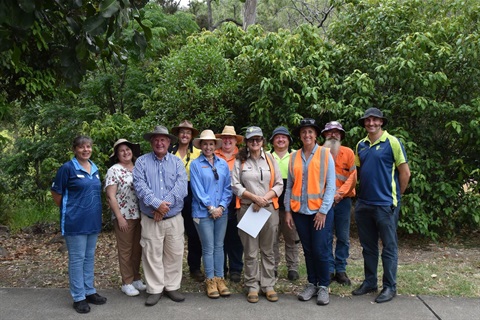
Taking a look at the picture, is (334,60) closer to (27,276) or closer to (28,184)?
(27,276)

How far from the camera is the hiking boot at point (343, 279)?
17.3 ft

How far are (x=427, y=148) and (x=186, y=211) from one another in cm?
462

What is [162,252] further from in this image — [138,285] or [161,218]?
[138,285]

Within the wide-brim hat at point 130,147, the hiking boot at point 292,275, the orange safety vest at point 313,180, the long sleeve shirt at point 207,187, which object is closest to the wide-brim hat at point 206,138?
the long sleeve shirt at point 207,187

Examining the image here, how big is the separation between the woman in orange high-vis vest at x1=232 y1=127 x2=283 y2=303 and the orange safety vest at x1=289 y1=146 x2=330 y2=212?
0.64ft

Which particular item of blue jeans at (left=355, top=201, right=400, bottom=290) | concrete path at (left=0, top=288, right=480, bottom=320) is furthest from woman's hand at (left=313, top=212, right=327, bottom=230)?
concrete path at (left=0, top=288, right=480, bottom=320)

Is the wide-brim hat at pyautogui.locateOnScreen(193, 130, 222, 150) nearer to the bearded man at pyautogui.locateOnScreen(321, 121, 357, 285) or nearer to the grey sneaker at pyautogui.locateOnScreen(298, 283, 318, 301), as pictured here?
the bearded man at pyautogui.locateOnScreen(321, 121, 357, 285)

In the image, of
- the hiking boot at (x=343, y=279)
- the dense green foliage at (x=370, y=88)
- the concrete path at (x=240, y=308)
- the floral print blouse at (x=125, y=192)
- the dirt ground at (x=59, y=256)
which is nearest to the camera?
the concrete path at (x=240, y=308)

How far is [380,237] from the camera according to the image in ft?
15.9

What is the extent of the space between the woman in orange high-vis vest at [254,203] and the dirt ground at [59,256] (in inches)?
36.3

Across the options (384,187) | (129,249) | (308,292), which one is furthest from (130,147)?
(384,187)

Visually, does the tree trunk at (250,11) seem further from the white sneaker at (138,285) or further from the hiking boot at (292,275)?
the white sneaker at (138,285)

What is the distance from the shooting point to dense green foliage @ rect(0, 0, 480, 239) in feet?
23.2

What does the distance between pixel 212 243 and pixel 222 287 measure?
53 cm
